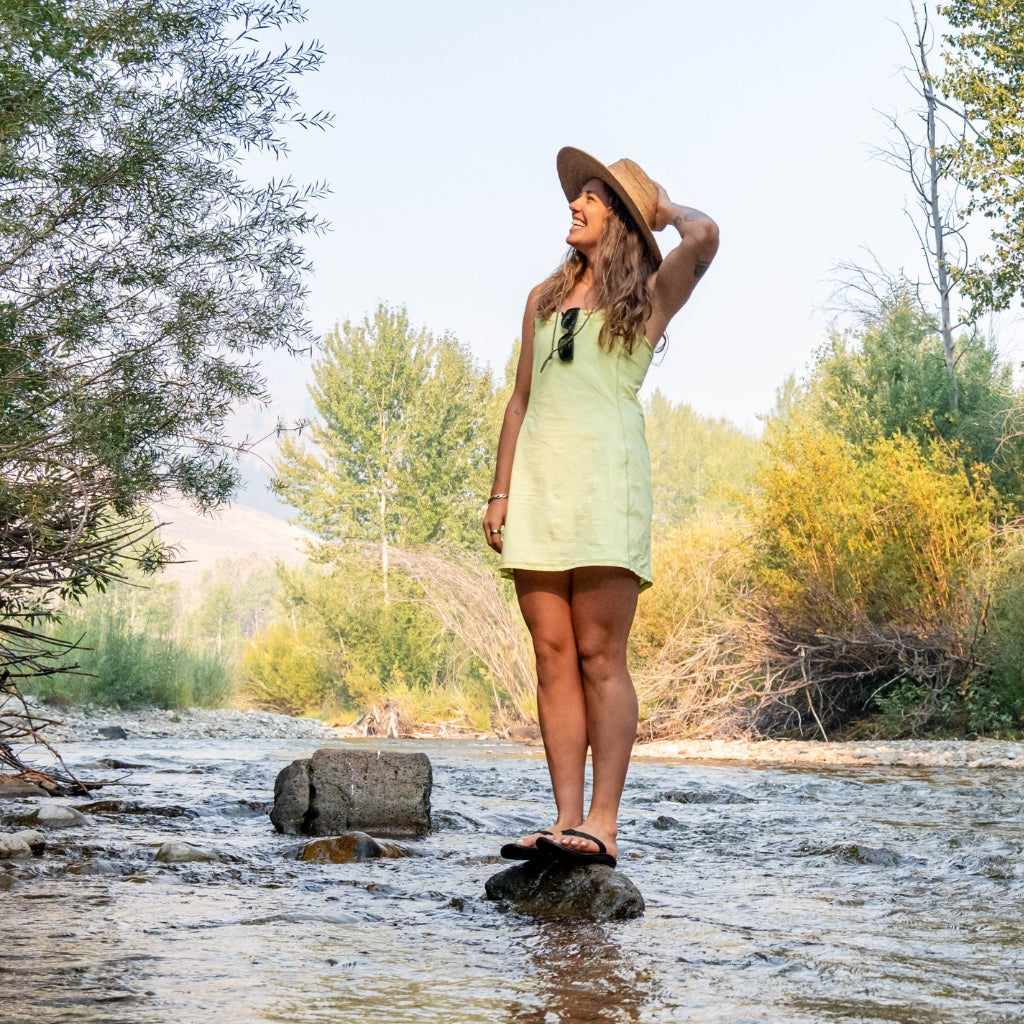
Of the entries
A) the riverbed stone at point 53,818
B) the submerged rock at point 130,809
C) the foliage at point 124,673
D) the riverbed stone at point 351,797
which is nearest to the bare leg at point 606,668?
the riverbed stone at point 351,797

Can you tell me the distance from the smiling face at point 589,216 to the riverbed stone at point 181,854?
2.19 metres

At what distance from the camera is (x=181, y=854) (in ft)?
11.8

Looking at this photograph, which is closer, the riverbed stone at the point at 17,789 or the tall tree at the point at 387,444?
the riverbed stone at the point at 17,789

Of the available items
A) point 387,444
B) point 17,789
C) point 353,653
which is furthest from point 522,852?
point 387,444

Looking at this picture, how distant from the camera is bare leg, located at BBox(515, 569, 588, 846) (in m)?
3.38

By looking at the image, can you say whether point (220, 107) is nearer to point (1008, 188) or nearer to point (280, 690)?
point (1008, 188)

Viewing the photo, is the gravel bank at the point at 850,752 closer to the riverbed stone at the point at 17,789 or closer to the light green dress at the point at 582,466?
the riverbed stone at the point at 17,789

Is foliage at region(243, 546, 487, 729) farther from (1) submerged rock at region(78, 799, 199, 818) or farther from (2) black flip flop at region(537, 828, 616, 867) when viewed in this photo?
(2) black flip flop at region(537, 828, 616, 867)

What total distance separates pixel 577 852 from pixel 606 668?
54 centimetres

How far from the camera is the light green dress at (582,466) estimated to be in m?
3.30

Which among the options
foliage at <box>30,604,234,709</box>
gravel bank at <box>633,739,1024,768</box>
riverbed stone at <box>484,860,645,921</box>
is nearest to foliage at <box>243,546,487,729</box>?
foliage at <box>30,604,234,709</box>

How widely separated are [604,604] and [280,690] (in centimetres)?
3102

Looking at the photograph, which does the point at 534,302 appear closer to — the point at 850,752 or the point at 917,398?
the point at 850,752

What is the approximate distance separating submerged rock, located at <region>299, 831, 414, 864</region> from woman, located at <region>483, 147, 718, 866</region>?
0.81m
